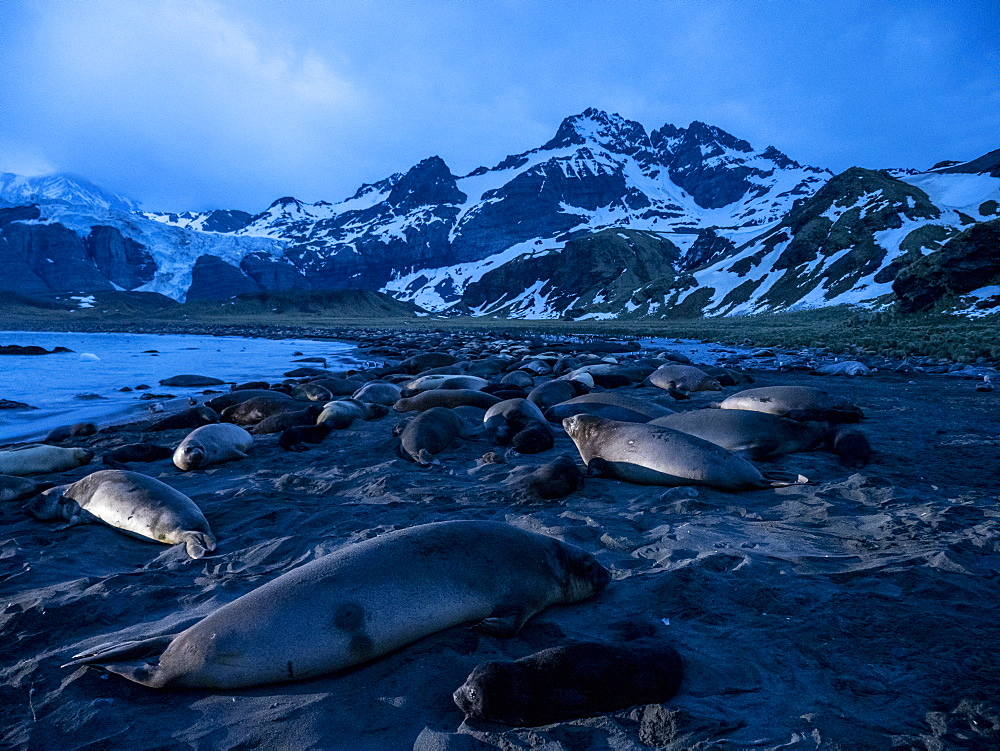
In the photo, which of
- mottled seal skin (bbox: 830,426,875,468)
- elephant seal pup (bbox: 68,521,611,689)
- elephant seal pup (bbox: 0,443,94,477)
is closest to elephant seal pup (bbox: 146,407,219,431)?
elephant seal pup (bbox: 0,443,94,477)

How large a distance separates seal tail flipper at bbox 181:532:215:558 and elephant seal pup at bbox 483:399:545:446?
3.43m

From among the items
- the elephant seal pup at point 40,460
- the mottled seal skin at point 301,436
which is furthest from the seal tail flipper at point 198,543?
the elephant seal pup at point 40,460

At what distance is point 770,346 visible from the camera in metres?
20.9

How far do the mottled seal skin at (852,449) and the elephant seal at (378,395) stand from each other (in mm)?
6701

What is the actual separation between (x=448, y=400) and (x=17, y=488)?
5.15 metres

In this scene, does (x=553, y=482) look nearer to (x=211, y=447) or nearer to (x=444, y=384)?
Result: (x=211, y=447)

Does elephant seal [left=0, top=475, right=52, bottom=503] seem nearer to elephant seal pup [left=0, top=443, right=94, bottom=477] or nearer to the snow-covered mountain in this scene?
elephant seal pup [left=0, top=443, right=94, bottom=477]

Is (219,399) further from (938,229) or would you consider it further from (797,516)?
(938,229)

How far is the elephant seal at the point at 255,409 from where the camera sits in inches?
329

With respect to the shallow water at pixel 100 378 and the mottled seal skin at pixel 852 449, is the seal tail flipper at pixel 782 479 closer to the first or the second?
the mottled seal skin at pixel 852 449

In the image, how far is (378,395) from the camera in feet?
31.7

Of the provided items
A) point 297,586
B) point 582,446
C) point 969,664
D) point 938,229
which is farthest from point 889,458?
point 938,229

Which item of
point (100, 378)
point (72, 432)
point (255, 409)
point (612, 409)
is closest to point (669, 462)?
point (612, 409)

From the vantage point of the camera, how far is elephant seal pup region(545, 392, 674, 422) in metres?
6.66
